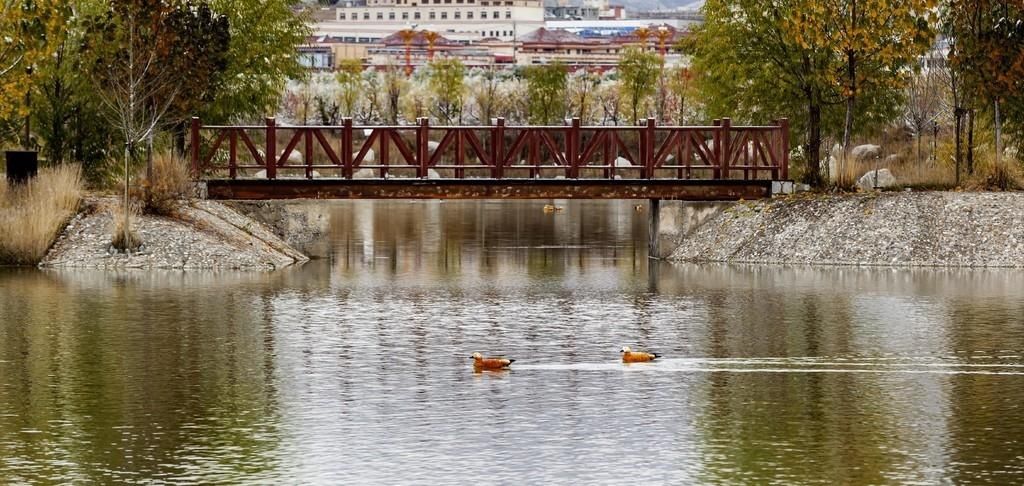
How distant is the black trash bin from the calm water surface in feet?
12.4

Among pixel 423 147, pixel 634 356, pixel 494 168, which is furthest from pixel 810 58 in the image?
pixel 634 356

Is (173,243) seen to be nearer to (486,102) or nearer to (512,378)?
(512,378)

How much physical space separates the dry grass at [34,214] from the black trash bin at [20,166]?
21 cm

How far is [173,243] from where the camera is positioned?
37.3m

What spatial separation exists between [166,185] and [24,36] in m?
4.38

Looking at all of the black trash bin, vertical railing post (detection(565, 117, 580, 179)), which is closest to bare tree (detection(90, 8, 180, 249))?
the black trash bin

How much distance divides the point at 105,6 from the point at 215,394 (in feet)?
92.4

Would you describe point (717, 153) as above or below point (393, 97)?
below

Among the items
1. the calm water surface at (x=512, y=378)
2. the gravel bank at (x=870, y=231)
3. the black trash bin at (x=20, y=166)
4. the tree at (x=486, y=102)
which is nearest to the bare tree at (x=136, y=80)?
the black trash bin at (x=20, y=166)

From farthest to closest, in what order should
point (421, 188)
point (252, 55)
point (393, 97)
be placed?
point (393, 97)
point (252, 55)
point (421, 188)

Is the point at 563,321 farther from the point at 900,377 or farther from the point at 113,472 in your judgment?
the point at 113,472

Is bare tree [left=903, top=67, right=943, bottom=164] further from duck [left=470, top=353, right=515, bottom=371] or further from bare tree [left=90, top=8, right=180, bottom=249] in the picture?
duck [left=470, top=353, right=515, bottom=371]

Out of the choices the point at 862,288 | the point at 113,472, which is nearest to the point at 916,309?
the point at 862,288

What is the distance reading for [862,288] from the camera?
111ft
